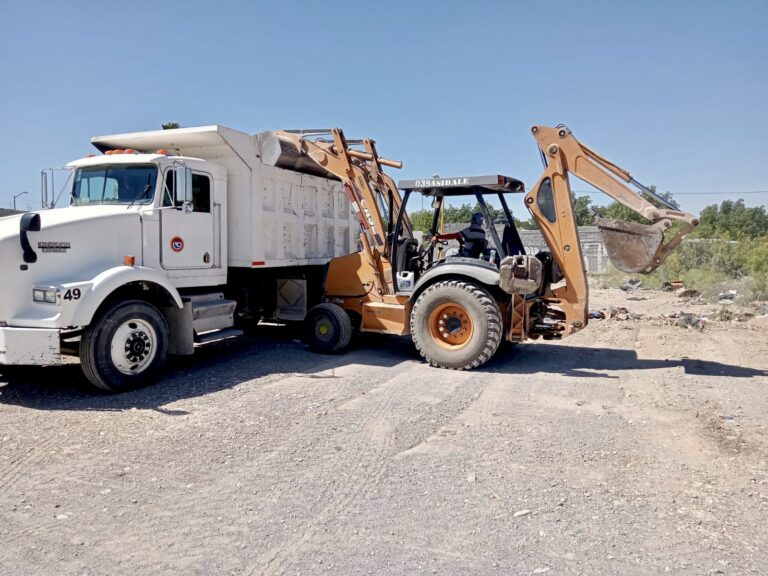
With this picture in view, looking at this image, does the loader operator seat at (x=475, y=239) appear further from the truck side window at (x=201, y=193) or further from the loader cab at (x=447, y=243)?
the truck side window at (x=201, y=193)

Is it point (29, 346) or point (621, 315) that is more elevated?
point (29, 346)

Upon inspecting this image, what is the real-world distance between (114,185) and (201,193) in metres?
1.09

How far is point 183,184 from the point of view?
7.41 metres

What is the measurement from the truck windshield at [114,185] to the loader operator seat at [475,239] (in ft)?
14.1

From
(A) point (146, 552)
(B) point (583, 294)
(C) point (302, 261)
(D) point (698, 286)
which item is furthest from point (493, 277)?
(D) point (698, 286)

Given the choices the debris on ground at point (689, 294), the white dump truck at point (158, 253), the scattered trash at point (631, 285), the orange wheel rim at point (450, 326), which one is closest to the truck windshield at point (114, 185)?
the white dump truck at point (158, 253)

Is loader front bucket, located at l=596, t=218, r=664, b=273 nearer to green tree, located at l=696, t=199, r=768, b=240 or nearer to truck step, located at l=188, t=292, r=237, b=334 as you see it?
truck step, located at l=188, t=292, r=237, b=334

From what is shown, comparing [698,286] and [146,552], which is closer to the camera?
[146,552]

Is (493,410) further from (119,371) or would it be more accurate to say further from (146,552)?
(119,371)

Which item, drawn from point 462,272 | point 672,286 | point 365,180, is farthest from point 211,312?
point 672,286

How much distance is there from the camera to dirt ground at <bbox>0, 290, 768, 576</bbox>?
3332 millimetres

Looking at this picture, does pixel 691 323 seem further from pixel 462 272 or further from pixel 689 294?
pixel 689 294

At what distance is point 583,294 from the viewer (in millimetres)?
7961

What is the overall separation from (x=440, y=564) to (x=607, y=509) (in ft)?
4.22
